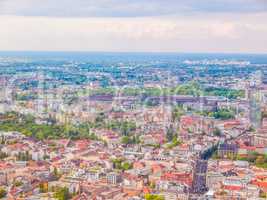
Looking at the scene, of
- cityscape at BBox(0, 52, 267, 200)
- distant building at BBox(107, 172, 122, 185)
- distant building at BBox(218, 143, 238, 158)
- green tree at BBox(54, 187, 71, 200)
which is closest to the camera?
green tree at BBox(54, 187, 71, 200)

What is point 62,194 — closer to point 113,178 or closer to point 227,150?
point 113,178

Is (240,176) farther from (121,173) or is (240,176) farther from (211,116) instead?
(211,116)

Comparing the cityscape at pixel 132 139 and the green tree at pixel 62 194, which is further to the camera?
the cityscape at pixel 132 139

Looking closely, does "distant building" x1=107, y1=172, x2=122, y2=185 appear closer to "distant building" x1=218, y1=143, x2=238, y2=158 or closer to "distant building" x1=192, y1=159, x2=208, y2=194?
"distant building" x1=192, y1=159, x2=208, y2=194

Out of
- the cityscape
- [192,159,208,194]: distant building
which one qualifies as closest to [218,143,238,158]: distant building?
the cityscape

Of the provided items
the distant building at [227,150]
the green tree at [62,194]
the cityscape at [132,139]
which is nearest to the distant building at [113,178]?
the cityscape at [132,139]

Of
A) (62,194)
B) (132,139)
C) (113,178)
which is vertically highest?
(62,194)

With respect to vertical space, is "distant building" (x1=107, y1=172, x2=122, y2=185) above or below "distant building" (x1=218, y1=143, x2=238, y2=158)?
above

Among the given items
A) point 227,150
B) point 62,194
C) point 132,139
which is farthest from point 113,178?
point 132,139

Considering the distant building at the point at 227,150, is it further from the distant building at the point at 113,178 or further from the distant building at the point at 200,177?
the distant building at the point at 113,178

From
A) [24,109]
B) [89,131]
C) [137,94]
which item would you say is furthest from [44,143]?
[137,94]

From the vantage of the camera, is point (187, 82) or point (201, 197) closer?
point (201, 197)
